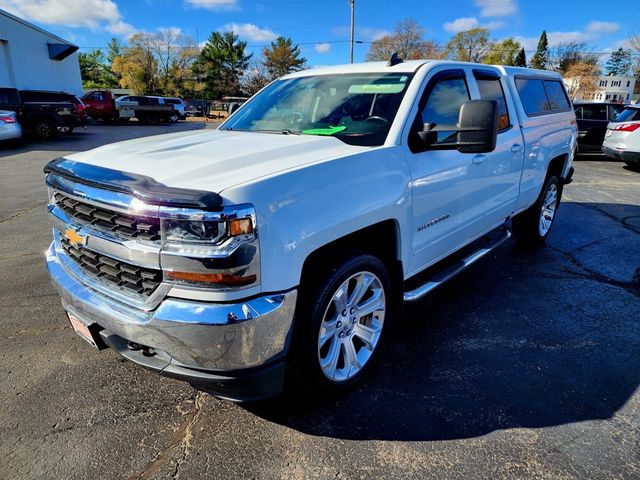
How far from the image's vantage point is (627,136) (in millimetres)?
11031

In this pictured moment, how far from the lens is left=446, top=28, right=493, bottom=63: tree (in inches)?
2689

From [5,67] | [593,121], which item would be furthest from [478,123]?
[5,67]

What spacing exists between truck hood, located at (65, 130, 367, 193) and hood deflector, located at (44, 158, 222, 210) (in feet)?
0.19

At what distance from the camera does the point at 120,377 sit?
2.82 meters

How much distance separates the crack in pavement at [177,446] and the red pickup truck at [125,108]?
100 feet

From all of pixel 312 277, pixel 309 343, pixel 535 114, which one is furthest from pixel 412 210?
pixel 535 114

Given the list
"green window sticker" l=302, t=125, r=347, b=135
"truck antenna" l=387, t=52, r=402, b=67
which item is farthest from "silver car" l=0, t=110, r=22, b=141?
"truck antenna" l=387, t=52, r=402, b=67

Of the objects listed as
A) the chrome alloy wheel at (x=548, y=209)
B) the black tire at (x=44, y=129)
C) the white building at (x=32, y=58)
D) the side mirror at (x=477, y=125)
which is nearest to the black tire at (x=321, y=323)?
the side mirror at (x=477, y=125)

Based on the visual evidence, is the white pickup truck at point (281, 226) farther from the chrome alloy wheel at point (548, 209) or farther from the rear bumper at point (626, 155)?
the rear bumper at point (626, 155)

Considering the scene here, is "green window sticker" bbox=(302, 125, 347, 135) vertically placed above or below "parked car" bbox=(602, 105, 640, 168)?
above

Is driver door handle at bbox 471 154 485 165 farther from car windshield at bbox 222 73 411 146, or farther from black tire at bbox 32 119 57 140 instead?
black tire at bbox 32 119 57 140

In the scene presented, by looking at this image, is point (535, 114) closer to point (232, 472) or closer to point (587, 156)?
point (232, 472)

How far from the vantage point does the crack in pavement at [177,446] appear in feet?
6.98

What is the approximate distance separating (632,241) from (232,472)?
6094 millimetres
